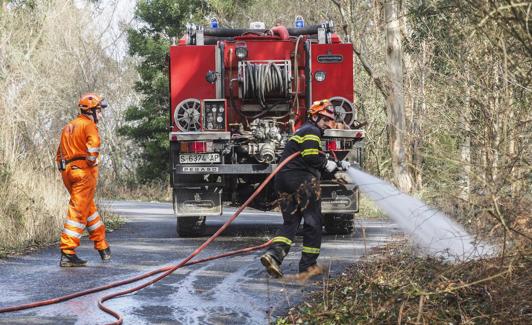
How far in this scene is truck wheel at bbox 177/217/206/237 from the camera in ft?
41.0

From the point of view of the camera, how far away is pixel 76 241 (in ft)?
30.6

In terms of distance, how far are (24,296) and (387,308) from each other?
350 cm

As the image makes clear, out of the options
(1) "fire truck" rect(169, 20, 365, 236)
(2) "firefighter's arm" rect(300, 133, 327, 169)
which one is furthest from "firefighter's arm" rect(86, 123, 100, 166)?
(2) "firefighter's arm" rect(300, 133, 327, 169)

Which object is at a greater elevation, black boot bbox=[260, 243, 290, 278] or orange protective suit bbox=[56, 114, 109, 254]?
orange protective suit bbox=[56, 114, 109, 254]

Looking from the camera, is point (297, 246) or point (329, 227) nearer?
point (297, 246)

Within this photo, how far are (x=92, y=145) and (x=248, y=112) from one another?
3.36 m

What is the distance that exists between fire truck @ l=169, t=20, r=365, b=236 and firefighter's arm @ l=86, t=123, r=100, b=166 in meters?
2.19

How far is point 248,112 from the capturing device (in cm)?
1231

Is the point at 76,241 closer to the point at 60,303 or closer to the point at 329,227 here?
the point at 60,303

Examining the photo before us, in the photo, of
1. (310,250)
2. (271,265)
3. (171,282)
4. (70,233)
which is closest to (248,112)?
(70,233)

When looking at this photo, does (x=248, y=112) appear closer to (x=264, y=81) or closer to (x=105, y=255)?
(x=264, y=81)

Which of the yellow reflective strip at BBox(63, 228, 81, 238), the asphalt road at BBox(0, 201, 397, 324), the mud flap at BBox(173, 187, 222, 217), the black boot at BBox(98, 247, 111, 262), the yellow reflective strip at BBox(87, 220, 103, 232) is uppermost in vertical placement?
the mud flap at BBox(173, 187, 222, 217)

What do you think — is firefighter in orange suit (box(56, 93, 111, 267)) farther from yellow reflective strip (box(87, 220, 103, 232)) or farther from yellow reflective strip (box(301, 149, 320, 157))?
yellow reflective strip (box(301, 149, 320, 157))

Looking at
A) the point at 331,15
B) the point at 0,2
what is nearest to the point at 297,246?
the point at 331,15
